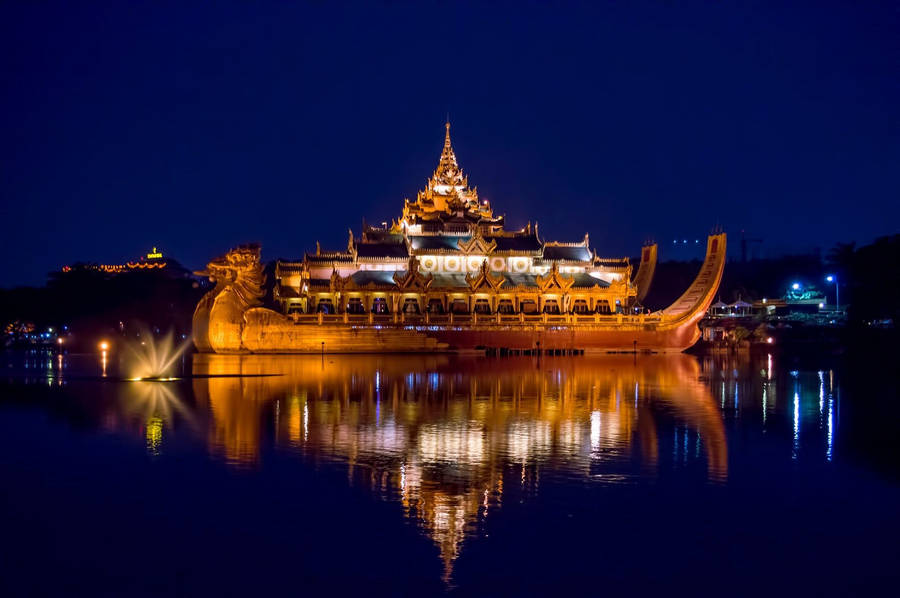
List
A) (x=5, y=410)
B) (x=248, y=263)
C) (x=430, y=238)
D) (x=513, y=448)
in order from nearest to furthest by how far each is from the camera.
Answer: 1. (x=513, y=448)
2. (x=5, y=410)
3. (x=248, y=263)
4. (x=430, y=238)

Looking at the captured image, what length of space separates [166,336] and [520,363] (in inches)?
1389

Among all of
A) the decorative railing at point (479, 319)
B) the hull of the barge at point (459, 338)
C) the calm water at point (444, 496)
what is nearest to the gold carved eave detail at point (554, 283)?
the decorative railing at point (479, 319)

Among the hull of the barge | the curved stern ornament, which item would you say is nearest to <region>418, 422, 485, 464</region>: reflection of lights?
the curved stern ornament

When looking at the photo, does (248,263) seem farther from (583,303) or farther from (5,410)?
(5,410)

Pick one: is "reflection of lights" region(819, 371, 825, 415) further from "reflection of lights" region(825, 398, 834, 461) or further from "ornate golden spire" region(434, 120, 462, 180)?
"ornate golden spire" region(434, 120, 462, 180)

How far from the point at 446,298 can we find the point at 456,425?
3463 cm

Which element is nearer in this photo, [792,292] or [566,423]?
[566,423]

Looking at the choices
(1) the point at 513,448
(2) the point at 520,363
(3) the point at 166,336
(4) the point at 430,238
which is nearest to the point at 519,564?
(1) the point at 513,448

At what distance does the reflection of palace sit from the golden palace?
39.7ft

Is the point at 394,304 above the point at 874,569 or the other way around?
above

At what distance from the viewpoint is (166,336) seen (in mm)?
65750

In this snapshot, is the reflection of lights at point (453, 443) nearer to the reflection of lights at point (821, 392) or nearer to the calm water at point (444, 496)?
the calm water at point (444, 496)

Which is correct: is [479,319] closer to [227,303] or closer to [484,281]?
[484,281]

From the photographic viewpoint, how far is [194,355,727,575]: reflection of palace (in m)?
13.0
